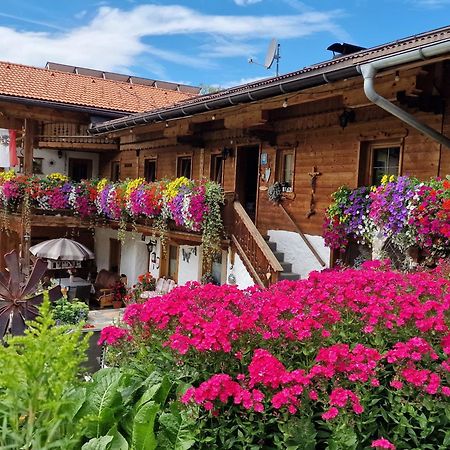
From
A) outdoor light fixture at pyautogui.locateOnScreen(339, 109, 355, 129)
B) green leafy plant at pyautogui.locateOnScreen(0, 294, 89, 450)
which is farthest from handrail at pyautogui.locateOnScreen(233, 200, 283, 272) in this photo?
green leafy plant at pyautogui.locateOnScreen(0, 294, 89, 450)

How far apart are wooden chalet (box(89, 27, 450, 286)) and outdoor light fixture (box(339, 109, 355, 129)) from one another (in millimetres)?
16

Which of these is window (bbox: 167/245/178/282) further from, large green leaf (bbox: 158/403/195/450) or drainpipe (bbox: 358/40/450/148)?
large green leaf (bbox: 158/403/195/450)

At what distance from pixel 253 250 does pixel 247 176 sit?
12.9 feet

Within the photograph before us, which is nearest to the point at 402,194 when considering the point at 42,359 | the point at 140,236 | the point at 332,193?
the point at 332,193

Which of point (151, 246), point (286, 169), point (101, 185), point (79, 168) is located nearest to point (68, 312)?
point (286, 169)

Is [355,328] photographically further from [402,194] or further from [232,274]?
[232,274]

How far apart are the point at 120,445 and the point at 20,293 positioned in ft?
20.0

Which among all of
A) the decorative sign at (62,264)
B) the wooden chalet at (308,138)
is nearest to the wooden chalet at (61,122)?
the decorative sign at (62,264)

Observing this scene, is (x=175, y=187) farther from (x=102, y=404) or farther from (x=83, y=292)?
(x=102, y=404)

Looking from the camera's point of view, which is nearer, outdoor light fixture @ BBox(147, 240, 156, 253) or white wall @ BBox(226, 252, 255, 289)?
white wall @ BBox(226, 252, 255, 289)

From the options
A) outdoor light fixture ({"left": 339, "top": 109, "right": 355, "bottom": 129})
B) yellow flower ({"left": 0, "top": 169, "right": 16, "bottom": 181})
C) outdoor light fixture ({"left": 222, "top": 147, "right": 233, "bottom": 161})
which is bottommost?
yellow flower ({"left": 0, "top": 169, "right": 16, "bottom": 181})

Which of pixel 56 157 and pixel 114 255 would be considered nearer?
pixel 114 255

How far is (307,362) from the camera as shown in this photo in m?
3.32

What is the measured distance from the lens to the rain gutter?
7.16 meters
